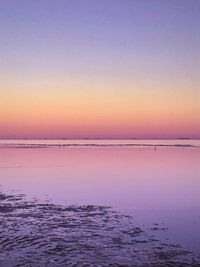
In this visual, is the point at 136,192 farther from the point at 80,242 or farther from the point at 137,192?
the point at 80,242

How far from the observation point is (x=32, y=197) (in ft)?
77.4

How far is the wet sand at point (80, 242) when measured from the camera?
11.4 m

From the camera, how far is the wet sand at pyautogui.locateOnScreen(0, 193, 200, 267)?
1140 centimetres

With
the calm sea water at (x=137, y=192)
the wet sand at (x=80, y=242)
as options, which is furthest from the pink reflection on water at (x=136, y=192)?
the wet sand at (x=80, y=242)

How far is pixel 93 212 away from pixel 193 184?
43.5ft

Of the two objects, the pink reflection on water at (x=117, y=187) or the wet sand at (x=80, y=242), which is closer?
the wet sand at (x=80, y=242)

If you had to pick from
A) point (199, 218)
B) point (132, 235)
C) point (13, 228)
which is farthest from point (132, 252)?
point (199, 218)

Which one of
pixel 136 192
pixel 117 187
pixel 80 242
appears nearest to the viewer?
pixel 80 242

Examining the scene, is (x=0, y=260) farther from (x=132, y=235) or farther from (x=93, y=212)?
(x=93, y=212)

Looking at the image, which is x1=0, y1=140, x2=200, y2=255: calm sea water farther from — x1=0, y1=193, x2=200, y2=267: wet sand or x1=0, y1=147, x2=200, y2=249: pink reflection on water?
x1=0, y1=193, x2=200, y2=267: wet sand

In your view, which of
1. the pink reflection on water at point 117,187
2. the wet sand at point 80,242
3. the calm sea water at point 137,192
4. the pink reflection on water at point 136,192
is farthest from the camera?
the pink reflection on water at point 117,187

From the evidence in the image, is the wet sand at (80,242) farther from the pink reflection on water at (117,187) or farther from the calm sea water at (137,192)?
the pink reflection on water at (117,187)

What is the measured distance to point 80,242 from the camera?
1338cm

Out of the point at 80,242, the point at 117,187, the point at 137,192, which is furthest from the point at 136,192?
the point at 80,242
